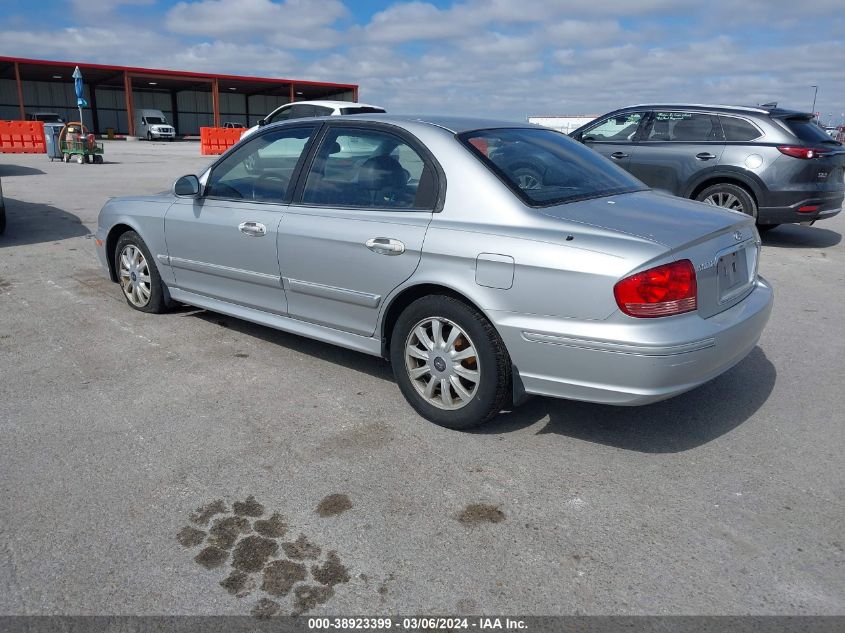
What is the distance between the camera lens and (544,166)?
3881 millimetres

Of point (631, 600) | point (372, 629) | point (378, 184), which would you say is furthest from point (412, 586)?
point (378, 184)

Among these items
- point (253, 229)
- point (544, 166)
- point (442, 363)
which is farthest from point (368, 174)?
point (442, 363)

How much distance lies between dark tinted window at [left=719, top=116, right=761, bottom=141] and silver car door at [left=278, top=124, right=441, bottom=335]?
20.7 feet

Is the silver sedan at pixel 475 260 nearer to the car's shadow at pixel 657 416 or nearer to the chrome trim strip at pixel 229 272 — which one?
the chrome trim strip at pixel 229 272

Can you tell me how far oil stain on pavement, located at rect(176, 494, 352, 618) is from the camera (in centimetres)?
238

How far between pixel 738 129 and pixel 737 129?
12 millimetres

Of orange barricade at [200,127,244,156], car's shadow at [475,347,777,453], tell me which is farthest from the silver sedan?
orange barricade at [200,127,244,156]

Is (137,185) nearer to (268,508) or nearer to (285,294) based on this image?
(285,294)

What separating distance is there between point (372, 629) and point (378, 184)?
2.43m

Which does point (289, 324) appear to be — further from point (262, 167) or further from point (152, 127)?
point (152, 127)

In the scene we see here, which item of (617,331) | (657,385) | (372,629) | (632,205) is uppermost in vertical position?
(632,205)

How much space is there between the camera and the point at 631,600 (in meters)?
2.36

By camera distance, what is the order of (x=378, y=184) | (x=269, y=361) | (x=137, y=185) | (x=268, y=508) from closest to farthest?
1. (x=268, y=508)
2. (x=378, y=184)
3. (x=269, y=361)
4. (x=137, y=185)

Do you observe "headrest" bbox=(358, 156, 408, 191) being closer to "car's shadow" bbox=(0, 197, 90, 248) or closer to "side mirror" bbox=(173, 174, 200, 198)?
"side mirror" bbox=(173, 174, 200, 198)
